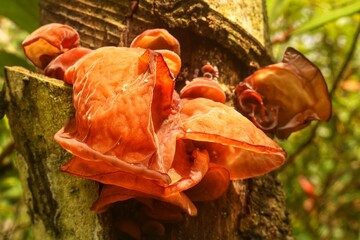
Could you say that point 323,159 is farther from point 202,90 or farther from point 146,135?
point 146,135

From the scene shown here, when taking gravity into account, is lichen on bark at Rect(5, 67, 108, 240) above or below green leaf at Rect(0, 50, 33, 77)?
above

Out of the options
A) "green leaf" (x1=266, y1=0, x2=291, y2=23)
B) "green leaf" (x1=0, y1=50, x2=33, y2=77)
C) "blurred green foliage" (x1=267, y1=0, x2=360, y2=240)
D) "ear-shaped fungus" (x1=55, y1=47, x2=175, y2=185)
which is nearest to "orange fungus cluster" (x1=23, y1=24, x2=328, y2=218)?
"ear-shaped fungus" (x1=55, y1=47, x2=175, y2=185)

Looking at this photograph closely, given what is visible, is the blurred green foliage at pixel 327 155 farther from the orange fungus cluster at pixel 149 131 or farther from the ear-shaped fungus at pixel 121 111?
the ear-shaped fungus at pixel 121 111

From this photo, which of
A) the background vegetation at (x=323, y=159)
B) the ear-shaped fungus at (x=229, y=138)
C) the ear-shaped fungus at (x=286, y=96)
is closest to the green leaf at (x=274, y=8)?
the background vegetation at (x=323, y=159)

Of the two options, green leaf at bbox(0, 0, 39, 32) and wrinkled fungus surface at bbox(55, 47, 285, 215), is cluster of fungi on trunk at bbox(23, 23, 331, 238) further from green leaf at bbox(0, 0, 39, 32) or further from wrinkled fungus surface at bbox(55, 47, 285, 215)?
green leaf at bbox(0, 0, 39, 32)

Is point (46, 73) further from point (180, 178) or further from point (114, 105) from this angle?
point (180, 178)

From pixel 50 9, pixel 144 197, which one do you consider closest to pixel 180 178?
pixel 144 197
